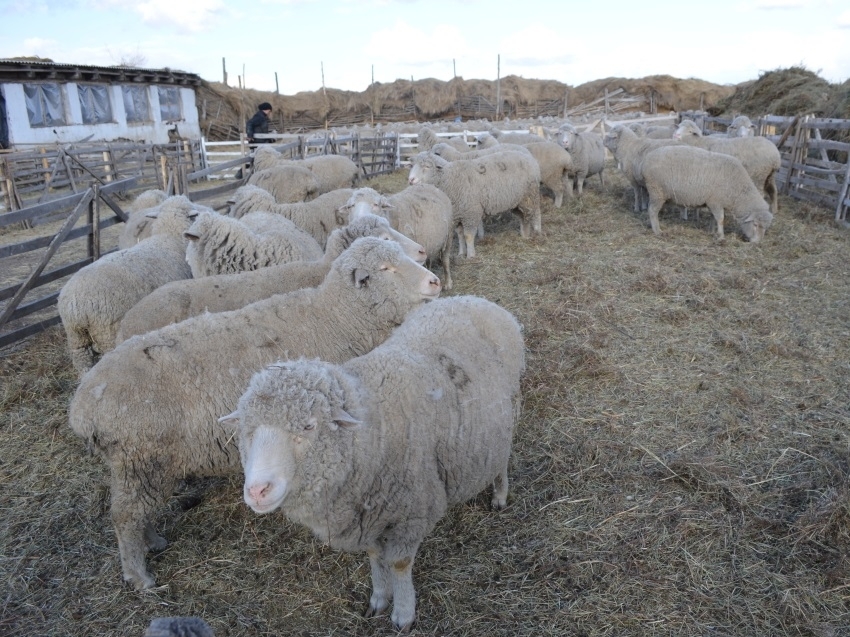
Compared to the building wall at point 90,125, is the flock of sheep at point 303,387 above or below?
below

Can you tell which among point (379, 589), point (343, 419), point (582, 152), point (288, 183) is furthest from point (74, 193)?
point (343, 419)

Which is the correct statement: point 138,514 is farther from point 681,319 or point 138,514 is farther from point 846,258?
point 846,258

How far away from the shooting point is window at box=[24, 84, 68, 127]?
21.6 m

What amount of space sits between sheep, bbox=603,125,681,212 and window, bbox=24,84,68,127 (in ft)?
66.2

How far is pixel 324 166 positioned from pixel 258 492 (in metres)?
10.4

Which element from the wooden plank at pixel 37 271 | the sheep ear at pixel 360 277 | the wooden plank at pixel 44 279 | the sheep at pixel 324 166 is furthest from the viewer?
the sheep at pixel 324 166

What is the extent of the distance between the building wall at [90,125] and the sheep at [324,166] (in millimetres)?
14224

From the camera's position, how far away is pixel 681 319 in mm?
6535

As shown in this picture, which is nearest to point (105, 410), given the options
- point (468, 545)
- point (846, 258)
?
point (468, 545)

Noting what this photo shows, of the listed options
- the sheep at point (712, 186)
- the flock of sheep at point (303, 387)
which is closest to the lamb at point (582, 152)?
the sheep at point (712, 186)

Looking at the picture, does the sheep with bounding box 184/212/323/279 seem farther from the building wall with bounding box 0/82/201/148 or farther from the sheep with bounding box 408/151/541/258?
the building wall with bounding box 0/82/201/148

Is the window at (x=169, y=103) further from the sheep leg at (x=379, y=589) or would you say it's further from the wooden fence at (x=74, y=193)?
the sheep leg at (x=379, y=589)

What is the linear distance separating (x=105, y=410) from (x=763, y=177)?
1165cm

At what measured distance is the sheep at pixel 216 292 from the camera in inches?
170
